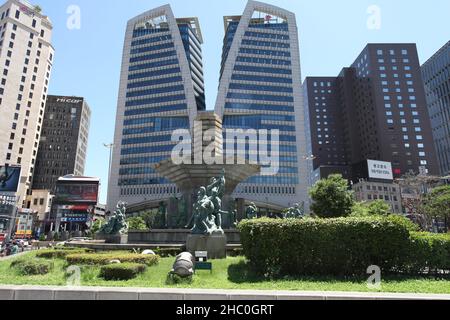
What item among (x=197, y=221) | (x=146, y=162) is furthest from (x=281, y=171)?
(x=197, y=221)

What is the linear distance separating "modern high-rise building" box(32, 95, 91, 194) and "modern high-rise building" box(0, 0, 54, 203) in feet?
47.5

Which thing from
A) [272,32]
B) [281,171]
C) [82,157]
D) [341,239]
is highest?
[272,32]

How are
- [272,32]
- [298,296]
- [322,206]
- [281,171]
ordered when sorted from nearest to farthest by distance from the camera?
[298,296]
[322,206]
[281,171]
[272,32]

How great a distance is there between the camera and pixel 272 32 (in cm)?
9688

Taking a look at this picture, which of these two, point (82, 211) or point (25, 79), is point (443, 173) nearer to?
point (82, 211)

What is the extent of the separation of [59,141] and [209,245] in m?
108

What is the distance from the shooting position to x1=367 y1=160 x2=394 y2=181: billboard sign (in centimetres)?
9500

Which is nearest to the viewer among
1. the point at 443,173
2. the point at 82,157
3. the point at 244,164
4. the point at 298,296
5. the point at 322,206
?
the point at 298,296

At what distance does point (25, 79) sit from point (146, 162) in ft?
135

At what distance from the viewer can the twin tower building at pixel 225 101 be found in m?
84.9

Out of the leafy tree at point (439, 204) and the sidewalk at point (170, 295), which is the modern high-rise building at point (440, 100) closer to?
the leafy tree at point (439, 204)

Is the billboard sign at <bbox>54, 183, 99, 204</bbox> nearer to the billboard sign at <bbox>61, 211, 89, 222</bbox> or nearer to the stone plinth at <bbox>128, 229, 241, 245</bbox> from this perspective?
the billboard sign at <bbox>61, 211, 89, 222</bbox>

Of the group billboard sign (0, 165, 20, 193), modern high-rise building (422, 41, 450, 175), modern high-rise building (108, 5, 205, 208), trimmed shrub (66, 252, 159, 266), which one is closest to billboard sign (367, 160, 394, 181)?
modern high-rise building (422, 41, 450, 175)

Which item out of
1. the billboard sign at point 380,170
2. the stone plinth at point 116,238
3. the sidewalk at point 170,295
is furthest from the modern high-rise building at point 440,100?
the sidewalk at point 170,295
